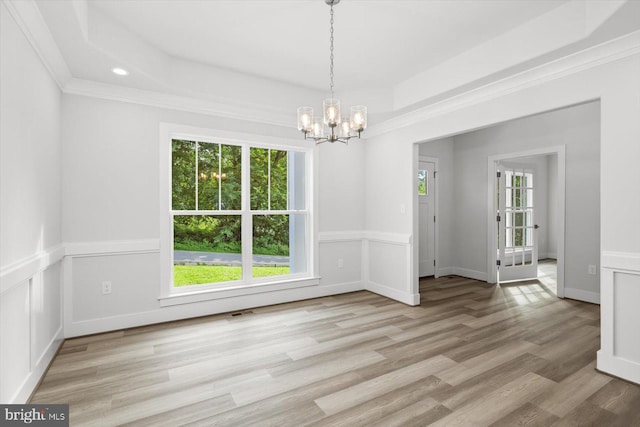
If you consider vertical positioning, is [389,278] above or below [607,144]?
below

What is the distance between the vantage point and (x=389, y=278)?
471 cm

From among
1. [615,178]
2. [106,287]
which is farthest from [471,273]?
[106,287]

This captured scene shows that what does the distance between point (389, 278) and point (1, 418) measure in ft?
13.2

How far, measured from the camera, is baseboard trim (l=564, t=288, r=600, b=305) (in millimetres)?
4325

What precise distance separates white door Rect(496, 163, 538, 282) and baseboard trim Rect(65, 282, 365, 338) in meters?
2.72

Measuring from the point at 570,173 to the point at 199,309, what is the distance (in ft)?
17.7

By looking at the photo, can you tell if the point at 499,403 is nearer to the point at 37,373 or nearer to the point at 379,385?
the point at 379,385

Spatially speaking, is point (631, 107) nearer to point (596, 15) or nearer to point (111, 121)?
point (596, 15)

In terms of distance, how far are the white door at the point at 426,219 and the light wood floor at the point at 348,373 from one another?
201 centimetres

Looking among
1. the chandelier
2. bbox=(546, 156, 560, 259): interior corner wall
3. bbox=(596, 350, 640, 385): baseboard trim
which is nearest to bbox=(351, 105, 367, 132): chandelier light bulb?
the chandelier

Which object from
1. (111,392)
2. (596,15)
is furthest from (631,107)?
(111,392)

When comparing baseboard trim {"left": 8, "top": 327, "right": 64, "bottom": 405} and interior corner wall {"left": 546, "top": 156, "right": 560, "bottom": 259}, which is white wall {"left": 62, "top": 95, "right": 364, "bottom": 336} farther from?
interior corner wall {"left": 546, "top": 156, "right": 560, "bottom": 259}

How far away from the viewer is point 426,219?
5957 millimetres

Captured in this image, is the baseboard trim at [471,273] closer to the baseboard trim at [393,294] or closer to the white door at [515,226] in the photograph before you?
the white door at [515,226]
